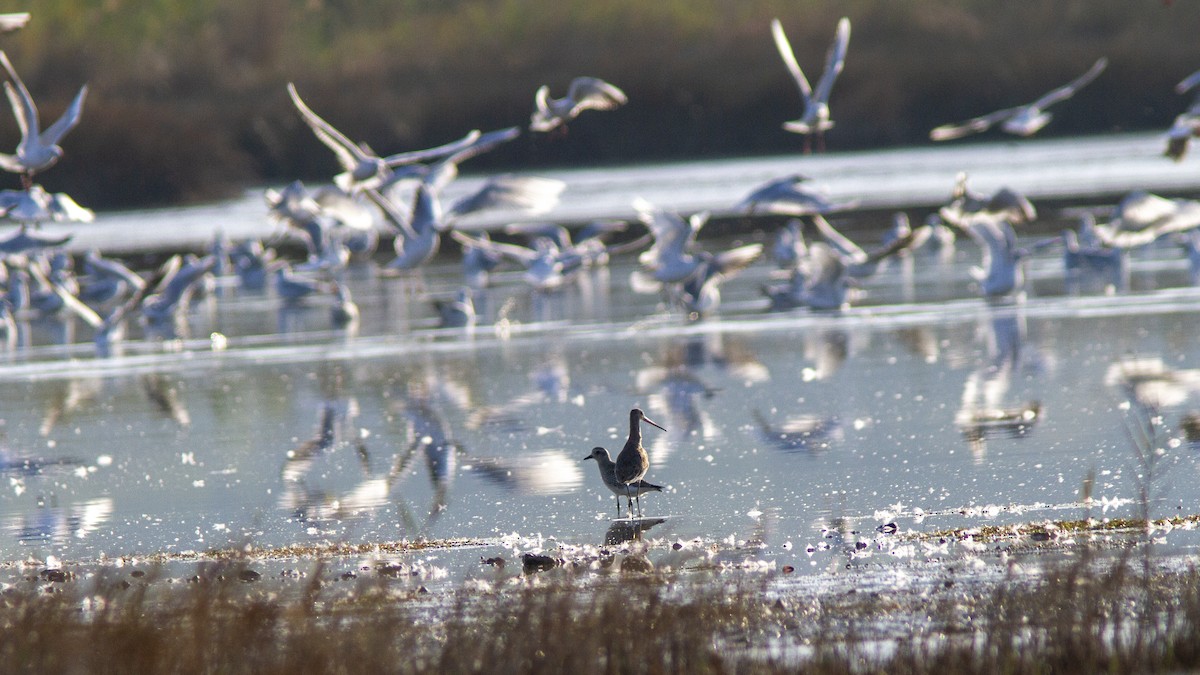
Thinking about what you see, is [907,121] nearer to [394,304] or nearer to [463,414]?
[394,304]

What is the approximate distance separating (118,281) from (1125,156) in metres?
22.9

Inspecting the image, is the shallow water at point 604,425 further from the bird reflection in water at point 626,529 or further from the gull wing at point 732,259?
the gull wing at point 732,259

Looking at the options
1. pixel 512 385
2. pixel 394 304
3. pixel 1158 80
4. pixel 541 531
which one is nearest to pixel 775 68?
pixel 1158 80

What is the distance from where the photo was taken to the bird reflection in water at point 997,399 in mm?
10555

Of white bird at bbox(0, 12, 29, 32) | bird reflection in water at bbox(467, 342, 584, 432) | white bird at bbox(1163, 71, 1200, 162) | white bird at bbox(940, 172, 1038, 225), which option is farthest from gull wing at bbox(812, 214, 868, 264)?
white bird at bbox(0, 12, 29, 32)

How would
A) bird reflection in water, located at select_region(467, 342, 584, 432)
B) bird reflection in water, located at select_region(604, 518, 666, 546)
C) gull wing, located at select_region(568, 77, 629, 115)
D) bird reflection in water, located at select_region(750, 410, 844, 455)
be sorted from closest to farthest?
1. bird reflection in water, located at select_region(604, 518, 666, 546)
2. bird reflection in water, located at select_region(750, 410, 844, 455)
3. bird reflection in water, located at select_region(467, 342, 584, 432)
4. gull wing, located at select_region(568, 77, 629, 115)

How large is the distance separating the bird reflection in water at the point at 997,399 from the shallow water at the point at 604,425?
0.04 meters

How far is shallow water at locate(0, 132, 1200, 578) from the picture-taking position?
8.66 m

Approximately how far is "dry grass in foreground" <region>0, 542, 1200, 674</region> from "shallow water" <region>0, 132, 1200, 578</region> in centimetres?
53

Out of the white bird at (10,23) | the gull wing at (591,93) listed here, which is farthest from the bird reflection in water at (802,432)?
the gull wing at (591,93)

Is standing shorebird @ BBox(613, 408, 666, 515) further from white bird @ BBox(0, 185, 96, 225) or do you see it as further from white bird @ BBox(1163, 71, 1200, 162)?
white bird @ BBox(0, 185, 96, 225)

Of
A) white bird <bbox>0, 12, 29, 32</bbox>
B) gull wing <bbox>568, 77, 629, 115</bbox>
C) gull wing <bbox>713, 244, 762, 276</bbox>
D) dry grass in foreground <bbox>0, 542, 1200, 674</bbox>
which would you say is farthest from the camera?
gull wing <bbox>713, 244, 762, 276</bbox>

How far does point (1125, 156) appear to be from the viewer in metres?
38.2

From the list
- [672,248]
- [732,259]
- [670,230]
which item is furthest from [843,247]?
[670,230]
